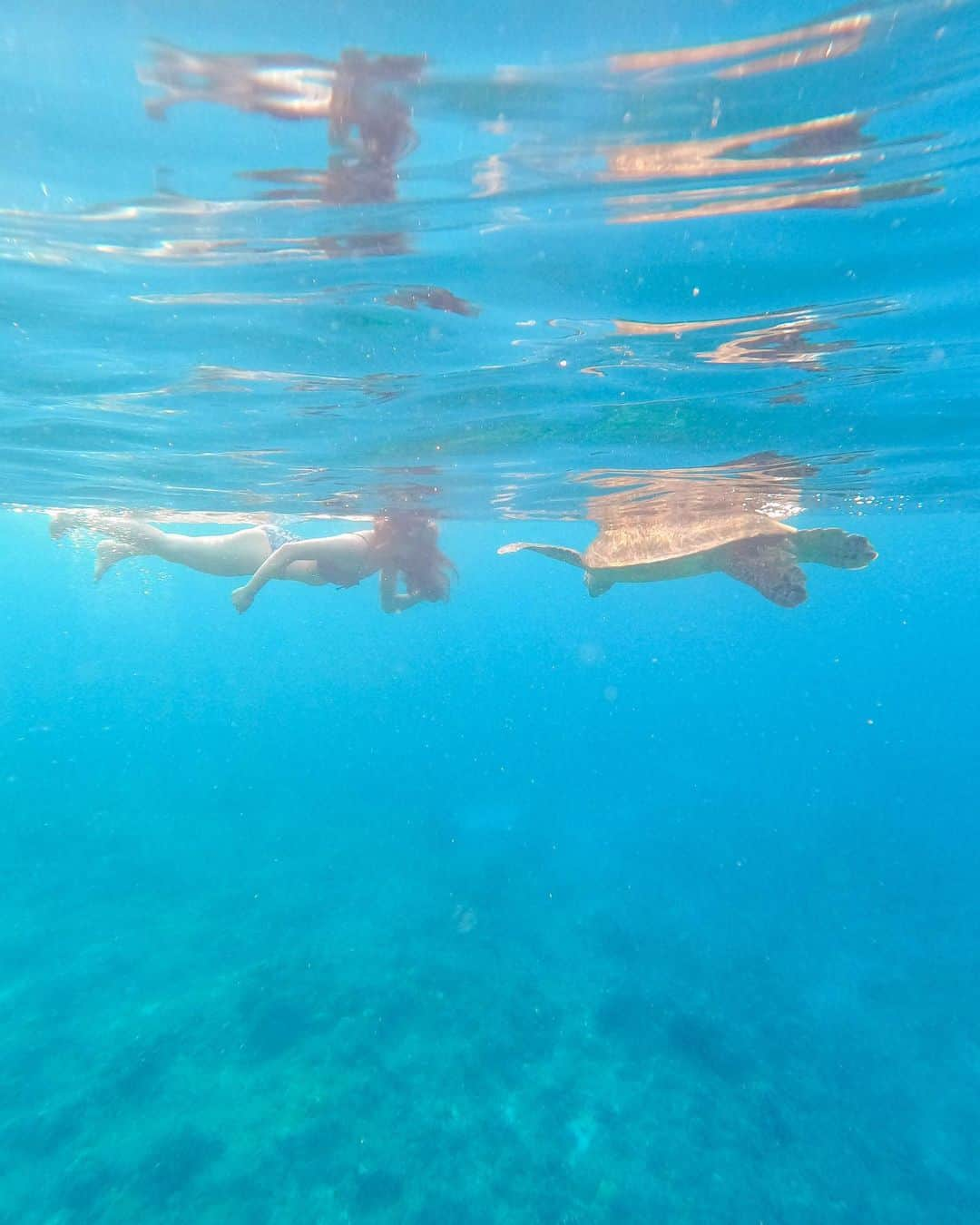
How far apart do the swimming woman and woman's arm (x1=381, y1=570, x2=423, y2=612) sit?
0.06 ft

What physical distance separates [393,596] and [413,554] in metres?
1.20

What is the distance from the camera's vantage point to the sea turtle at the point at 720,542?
390 inches

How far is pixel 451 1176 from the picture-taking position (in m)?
10.2

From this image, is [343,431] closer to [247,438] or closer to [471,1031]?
[247,438]

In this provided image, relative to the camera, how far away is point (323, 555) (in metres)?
12.9

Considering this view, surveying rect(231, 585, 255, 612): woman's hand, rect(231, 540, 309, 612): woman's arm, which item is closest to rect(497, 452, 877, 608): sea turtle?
rect(231, 540, 309, 612): woman's arm

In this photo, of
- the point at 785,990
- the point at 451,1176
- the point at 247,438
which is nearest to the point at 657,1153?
the point at 451,1176

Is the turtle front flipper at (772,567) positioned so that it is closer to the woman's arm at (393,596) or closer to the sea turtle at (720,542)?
the sea turtle at (720,542)

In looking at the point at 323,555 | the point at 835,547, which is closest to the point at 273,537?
the point at 323,555

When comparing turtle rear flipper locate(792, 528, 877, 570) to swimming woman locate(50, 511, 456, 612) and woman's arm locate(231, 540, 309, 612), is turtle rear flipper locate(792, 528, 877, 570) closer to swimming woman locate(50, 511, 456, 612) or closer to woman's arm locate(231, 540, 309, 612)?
swimming woman locate(50, 511, 456, 612)

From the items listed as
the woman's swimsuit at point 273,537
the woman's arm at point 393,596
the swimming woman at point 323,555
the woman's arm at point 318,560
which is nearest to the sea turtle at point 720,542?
the swimming woman at point 323,555

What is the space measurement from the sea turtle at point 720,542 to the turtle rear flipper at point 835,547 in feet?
0.04

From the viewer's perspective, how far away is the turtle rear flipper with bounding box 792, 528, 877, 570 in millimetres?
9148

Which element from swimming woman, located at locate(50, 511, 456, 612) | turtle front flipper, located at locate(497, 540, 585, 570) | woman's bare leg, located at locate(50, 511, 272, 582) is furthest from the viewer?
woman's bare leg, located at locate(50, 511, 272, 582)
